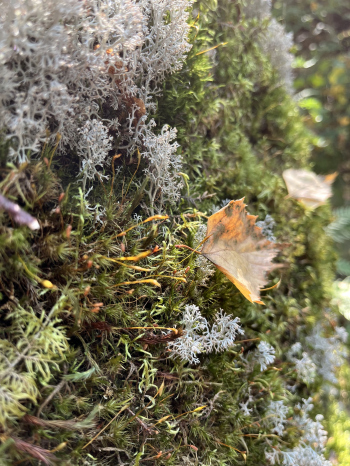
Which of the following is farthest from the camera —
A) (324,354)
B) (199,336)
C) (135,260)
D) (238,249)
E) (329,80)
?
(329,80)

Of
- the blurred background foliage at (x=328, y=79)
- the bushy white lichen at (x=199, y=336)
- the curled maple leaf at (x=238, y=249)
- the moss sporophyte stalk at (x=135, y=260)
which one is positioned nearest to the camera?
the moss sporophyte stalk at (x=135, y=260)

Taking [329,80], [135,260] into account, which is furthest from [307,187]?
[329,80]

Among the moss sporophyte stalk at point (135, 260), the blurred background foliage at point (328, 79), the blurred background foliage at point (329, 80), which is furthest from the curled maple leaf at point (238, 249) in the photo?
the blurred background foliage at point (329, 80)

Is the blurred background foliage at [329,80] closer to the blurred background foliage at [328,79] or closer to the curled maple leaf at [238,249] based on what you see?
the blurred background foliage at [328,79]

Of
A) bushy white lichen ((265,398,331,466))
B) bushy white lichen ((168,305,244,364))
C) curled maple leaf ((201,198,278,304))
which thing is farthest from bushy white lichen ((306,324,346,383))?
bushy white lichen ((168,305,244,364))

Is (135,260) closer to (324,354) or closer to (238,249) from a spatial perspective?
(238,249)

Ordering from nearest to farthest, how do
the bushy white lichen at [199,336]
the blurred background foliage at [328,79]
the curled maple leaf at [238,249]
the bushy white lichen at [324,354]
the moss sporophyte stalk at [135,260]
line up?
1. the moss sporophyte stalk at [135,260]
2. the bushy white lichen at [199,336]
3. the curled maple leaf at [238,249]
4. the bushy white lichen at [324,354]
5. the blurred background foliage at [328,79]

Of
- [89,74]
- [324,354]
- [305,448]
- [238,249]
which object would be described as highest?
[89,74]
